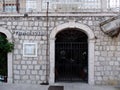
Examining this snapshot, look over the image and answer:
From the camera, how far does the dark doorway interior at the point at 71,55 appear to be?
37.9 feet

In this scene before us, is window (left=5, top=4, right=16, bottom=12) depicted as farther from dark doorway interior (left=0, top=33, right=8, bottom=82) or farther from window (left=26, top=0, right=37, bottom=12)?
dark doorway interior (left=0, top=33, right=8, bottom=82)

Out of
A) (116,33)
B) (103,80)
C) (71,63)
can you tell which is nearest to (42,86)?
(71,63)

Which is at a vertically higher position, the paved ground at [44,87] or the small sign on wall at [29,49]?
the small sign on wall at [29,49]

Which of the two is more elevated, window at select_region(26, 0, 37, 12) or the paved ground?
window at select_region(26, 0, 37, 12)

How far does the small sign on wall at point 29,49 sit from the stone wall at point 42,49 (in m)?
0.14

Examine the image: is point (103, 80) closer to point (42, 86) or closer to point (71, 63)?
point (71, 63)

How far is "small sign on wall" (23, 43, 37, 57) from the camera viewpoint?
11.0 m

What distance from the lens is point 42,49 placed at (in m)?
11.0

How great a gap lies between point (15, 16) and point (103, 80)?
5.08 metres

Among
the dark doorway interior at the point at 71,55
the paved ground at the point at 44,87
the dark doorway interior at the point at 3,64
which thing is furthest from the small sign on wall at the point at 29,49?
the paved ground at the point at 44,87

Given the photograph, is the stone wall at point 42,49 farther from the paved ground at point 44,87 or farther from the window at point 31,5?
the window at point 31,5

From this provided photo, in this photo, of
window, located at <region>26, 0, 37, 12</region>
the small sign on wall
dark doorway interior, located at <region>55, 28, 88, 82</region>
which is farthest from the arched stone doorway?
window, located at <region>26, 0, 37, 12</region>

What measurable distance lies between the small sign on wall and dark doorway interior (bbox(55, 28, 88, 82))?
3.87ft

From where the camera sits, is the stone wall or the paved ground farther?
the stone wall
